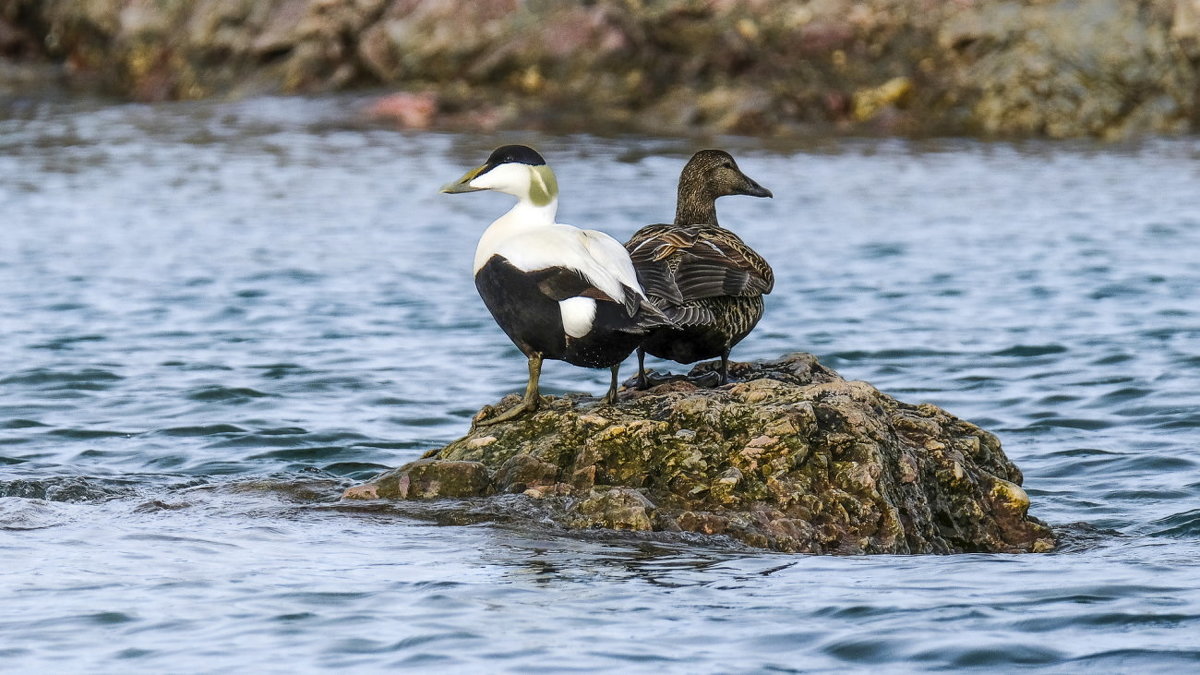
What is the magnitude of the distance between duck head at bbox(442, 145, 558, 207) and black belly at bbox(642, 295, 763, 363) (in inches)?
26.7

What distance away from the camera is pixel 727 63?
2575cm

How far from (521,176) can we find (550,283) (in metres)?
0.50

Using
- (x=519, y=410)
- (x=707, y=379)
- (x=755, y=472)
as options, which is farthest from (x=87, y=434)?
(x=755, y=472)

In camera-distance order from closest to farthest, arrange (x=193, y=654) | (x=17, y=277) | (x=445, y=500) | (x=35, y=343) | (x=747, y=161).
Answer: (x=193, y=654) → (x=445, y=500) → (x=35, y=343) → (x=17, y=277) → (x=747, y=161)

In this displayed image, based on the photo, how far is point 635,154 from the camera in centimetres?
2220

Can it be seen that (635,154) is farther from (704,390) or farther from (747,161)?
(704,390)

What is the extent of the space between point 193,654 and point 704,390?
2415mm

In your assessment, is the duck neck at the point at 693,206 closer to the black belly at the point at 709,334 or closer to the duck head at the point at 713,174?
the duck head at the point at 713,174

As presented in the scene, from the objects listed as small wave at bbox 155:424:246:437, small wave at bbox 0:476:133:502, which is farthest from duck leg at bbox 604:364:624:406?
small wave at bbox 155:424:246:437

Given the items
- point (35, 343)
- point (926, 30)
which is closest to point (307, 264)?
point (35, 343)

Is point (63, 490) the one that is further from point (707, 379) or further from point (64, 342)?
point (64, 342)

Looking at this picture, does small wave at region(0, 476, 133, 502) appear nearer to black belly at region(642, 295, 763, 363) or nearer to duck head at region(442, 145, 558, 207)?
duck head at region(442, 145, 558, 207)

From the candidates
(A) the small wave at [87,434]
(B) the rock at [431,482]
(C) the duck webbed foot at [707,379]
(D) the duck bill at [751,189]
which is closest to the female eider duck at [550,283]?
(B) the rock at [431,482]

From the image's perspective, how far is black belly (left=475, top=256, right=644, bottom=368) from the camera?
632 centimetres
